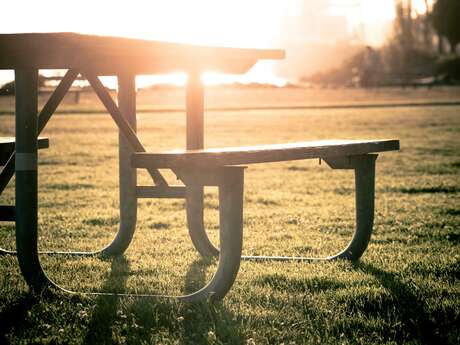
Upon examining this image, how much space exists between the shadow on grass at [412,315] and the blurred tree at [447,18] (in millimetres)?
65260

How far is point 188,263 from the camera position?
4.77 metres

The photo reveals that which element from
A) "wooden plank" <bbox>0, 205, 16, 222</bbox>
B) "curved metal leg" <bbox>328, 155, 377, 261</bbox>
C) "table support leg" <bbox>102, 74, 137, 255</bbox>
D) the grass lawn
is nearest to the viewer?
the grass lawn

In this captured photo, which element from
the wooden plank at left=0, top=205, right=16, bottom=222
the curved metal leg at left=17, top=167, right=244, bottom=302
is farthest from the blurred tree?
the wooden plank at left=0, top=205, right=16, bottom=222

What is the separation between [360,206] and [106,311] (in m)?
→ 1.88

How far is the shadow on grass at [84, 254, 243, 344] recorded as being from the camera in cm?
321

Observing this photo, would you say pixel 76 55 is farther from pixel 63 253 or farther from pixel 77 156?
pixel 77 156

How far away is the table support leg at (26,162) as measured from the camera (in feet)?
12.0

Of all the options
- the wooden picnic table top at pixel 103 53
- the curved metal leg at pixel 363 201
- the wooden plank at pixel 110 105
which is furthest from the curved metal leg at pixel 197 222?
the curved metal leg at pixel 363 201

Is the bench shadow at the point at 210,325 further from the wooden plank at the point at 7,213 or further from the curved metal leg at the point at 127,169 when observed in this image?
the curved metal leg at the point at 127,169

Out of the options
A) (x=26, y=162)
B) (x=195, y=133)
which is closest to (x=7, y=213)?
(x=26, y=162)

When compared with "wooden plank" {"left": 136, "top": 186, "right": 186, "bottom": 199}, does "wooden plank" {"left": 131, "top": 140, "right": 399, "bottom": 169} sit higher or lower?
higher

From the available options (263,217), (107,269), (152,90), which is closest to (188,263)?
(107,269)

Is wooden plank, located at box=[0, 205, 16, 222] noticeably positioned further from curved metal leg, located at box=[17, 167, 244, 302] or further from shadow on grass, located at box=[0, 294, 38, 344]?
shadow on grass, located at box=[0, 294, 38, 344]

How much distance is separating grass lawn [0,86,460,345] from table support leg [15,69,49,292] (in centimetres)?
30
